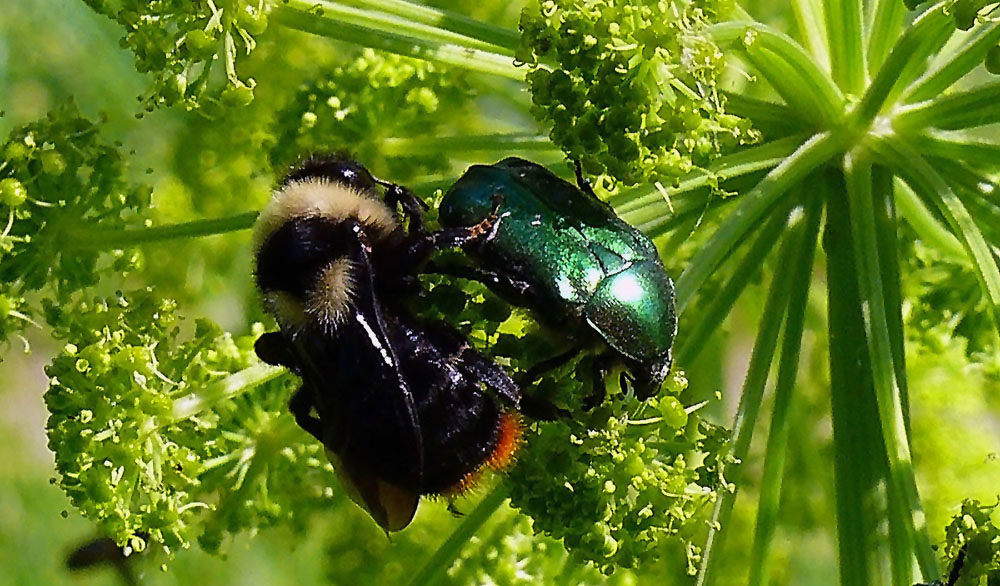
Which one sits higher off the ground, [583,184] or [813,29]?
[813,29]

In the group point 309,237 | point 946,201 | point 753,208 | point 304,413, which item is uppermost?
point 946,201

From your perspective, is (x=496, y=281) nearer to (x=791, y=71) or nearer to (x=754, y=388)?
(x=754, y=388)

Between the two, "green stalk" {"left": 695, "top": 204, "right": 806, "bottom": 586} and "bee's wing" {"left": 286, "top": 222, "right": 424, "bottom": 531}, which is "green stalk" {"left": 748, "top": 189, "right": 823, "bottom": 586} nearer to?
"green stalk" {"left": 695, "top": 204, "right": 806, "bottom": 586}

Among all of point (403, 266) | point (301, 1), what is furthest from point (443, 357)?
point (301, 1)

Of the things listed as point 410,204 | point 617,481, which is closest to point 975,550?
point 617,481

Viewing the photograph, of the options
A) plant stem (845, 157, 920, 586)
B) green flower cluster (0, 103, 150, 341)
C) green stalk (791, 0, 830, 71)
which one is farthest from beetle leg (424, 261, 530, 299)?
green stalk (791, 0, 830, 71)

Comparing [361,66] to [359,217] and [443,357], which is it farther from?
[443,357]
